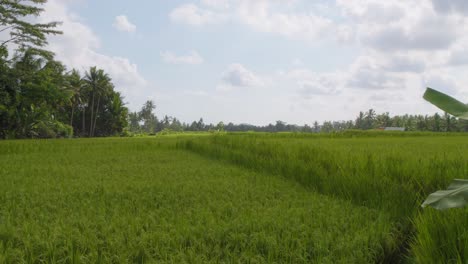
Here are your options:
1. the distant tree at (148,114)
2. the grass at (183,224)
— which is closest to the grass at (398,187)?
the grass at (183,224)

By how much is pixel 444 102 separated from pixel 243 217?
1.60 meters

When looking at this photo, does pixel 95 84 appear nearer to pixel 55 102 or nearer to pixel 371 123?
pixel 55 102

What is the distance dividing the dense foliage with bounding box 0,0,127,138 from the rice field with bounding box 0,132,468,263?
10646 mm

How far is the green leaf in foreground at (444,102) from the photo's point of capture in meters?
1.50

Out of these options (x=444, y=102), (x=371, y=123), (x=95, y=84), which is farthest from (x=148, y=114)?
(x=444, y=102)

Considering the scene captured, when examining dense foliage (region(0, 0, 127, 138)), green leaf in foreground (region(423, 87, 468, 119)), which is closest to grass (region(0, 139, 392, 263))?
green leaf in foreground (region(423, 87, 468, 119))

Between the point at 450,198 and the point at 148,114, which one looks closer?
the point at 450,198

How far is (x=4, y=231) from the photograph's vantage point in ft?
7.37

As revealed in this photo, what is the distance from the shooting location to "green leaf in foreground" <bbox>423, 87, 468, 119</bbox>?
1.50 metres

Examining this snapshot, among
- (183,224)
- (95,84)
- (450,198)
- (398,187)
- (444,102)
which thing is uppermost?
(95,84)

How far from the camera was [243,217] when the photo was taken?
8.33 feet

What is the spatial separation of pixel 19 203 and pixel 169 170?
248 cm

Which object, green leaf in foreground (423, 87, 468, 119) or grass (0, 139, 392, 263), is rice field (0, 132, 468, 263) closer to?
grass (0, 139, 392, 263)

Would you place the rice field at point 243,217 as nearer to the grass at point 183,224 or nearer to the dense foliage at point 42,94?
the grass at point 183,224
